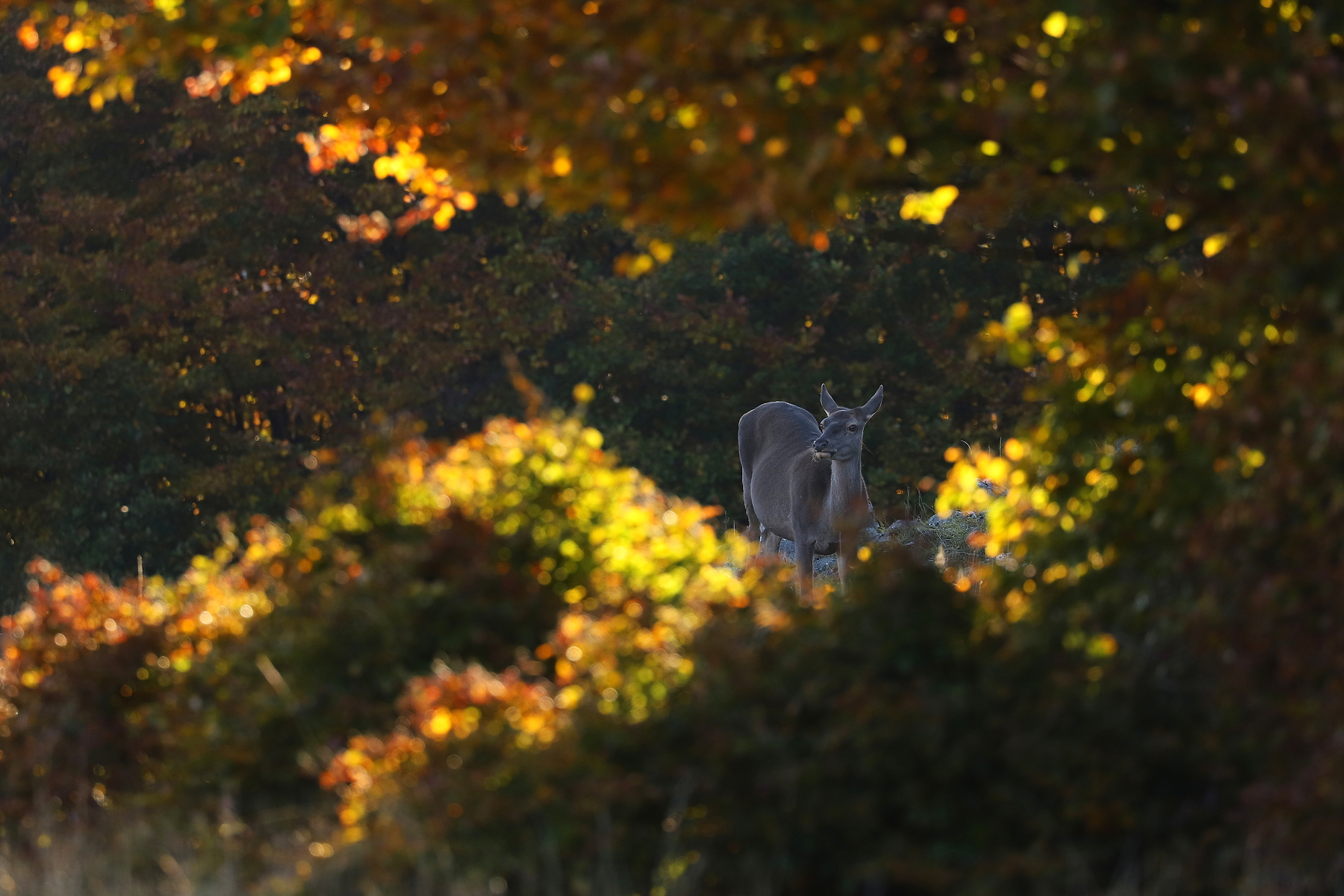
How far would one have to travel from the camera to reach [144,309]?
19.2 m

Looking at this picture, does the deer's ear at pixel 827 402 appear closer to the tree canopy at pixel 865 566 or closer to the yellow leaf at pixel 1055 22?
the tree canopy at pixel 865 566

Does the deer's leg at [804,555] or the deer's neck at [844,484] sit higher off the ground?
the deer's neck at [844,484]

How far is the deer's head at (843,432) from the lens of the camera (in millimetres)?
13820

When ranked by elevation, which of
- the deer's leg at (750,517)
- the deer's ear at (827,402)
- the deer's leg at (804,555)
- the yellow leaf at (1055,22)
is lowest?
the deer's leg at (750,517)

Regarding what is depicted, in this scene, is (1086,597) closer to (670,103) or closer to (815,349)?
(670,103)

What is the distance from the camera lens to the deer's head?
13.8 meters

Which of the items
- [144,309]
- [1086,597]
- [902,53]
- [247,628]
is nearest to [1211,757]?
[1086,597]

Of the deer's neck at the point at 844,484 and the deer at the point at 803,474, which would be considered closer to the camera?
the deer at the point at 803,474

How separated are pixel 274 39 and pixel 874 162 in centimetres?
219

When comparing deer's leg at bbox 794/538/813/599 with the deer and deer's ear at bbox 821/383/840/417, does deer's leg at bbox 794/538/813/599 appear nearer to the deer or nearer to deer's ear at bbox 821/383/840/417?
the deer

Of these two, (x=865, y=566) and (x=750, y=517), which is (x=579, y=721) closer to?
(x=865, y=566)

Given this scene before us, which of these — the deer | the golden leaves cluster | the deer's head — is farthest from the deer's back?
the golden leaves cluster

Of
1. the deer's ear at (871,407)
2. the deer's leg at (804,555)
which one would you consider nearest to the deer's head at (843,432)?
the deer's ear at (871,407)

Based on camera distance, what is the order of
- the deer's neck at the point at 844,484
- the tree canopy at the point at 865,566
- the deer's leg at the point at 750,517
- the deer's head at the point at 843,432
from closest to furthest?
1. the tree canopy at the point at 865,566
2. the deer's head at the point at 843,432
3. the deer's neck at the point at 844,484
4. the deer's leg at the point at 750,517
